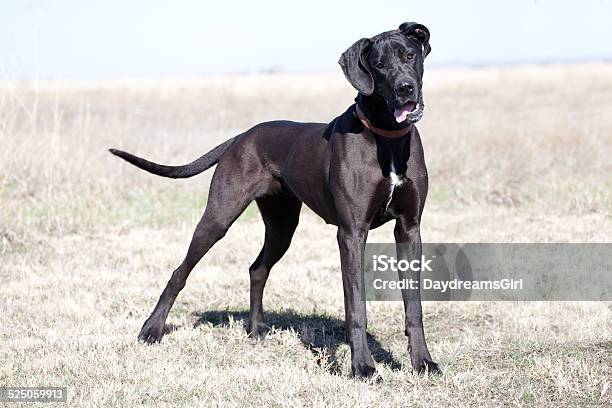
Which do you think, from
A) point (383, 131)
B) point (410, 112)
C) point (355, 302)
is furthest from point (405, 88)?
point (355, 302)

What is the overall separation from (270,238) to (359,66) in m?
1.84

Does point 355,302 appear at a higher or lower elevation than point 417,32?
lower

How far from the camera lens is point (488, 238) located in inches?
349

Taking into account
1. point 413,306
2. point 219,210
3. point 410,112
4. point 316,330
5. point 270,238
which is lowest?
point 316,330

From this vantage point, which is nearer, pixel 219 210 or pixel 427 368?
pixel 427 368

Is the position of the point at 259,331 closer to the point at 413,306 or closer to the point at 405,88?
the point at 413,306

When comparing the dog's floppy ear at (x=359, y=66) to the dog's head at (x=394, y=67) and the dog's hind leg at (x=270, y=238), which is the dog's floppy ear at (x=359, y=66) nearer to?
the dog's head at (x=394, y=67)

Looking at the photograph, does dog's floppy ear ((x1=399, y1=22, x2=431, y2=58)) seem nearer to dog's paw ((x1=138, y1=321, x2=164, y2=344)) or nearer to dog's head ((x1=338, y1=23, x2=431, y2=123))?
dog's head ((x1=338, y1=23, x2=431, y2=123))

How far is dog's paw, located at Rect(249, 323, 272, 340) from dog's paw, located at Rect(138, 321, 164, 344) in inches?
24.7

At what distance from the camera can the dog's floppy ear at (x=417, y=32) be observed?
4.77 metres

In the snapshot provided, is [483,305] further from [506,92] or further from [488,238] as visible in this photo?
[506,92]

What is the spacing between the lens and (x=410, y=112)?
4.52m

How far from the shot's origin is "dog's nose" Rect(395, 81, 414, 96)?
4449 mm

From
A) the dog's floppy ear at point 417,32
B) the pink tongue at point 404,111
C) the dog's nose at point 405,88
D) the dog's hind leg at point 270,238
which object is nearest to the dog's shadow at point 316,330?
the dog's hind leg at point 270,238
